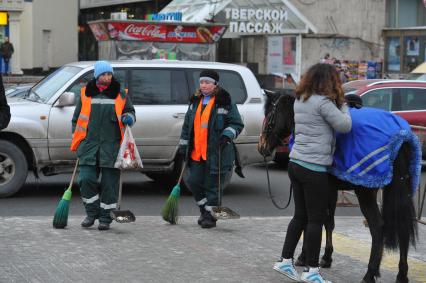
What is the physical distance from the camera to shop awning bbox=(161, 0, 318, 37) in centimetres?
3030

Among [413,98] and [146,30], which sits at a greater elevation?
[146,30]

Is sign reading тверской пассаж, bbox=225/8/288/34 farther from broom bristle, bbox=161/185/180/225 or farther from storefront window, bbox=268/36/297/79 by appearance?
broom bristle, bbox=161/185/180/225

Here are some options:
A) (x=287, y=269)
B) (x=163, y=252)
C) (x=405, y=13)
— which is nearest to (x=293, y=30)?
(x=405, y=13)

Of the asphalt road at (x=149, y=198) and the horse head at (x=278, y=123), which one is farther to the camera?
the asphalt road at (x=149, y=198)

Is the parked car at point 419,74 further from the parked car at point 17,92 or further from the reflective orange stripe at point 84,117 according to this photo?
the reflective orange stripe at point 84,117

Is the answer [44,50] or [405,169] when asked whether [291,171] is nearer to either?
[405,169]

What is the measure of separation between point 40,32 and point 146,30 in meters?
24.8

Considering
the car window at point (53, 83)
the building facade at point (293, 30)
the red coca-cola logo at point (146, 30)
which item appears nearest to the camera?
the car window at point (53, 83)

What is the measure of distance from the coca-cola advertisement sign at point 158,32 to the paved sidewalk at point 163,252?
11820 mm

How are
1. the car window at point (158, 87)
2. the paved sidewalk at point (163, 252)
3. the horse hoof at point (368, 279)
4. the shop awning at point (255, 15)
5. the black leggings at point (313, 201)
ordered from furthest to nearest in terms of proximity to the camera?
the shop awning at point (255, 15), the car window at point (158, 87), the paved sidewalk at point (163, 252), the horse hoof at point (368, 279), the black leggings at point (313, 201)

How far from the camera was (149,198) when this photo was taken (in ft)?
38.7

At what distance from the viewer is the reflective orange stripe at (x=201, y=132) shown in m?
9.04

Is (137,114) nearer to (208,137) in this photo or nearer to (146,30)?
(208,137)

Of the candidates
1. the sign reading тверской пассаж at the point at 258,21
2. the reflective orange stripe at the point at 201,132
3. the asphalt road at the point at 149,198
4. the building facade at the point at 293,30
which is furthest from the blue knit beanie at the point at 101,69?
the sign reading тверской пассаж at the point at 258,21
